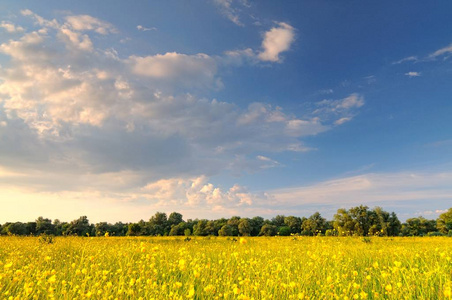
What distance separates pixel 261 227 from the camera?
8325cm

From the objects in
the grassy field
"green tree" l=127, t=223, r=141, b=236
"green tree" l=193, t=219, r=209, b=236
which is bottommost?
"green tree" l=193, t=219, r=209, b=236

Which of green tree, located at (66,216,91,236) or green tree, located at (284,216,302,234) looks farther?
green tree, located at (284,216,302,234)

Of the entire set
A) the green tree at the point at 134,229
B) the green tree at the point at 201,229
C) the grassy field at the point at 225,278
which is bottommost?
the green tree at the point at 201,229

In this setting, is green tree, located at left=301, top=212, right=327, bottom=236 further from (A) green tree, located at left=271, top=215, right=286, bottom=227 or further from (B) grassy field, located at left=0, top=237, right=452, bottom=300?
(B) grassy field, located at left=0, top=237, right=452, bottom=300

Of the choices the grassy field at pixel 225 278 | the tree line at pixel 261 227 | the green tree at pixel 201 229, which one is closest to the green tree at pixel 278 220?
the tree line at pixel 261 227

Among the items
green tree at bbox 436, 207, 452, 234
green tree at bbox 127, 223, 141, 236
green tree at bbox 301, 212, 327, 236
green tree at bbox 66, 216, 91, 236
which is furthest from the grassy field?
green tree at bbox 436, 207, 452, 234

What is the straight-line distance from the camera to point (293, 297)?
400 cm

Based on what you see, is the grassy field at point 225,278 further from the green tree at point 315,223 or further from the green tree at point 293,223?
the green tree at point 293,223

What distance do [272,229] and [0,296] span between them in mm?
77284

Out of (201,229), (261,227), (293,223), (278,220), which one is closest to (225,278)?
(201,229)

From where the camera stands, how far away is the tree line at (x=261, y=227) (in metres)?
56.1

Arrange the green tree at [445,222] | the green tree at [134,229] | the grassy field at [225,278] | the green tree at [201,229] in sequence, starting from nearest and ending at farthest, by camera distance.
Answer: the grassy field at [225,278]
the green tree at [134,229]
the green tree at [201,229]
the green tree at [445,222]

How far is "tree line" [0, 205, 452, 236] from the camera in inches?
2207

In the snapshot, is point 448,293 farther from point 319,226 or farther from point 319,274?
point 319,226
